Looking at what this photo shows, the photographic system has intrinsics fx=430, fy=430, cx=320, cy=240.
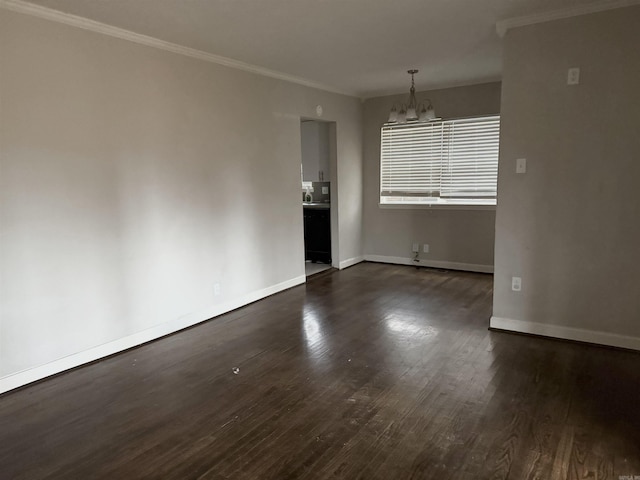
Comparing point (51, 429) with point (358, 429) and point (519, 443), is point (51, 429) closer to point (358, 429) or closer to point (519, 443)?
point (358, 429)

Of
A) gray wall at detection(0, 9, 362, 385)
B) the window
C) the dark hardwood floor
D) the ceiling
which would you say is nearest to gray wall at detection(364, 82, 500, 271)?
the window

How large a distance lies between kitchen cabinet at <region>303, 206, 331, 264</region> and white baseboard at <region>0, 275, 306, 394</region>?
5.49 feet

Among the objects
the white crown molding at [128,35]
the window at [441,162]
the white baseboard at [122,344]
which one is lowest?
the white baseboard at [122,344]

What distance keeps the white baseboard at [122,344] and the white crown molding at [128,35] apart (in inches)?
94.2

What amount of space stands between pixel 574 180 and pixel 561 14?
124 cm

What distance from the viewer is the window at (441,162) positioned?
571 cm

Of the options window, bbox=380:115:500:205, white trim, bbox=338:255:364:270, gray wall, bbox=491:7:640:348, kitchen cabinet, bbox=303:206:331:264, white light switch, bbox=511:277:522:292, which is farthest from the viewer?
kitchen cabinet, bbox=303:206:331:264

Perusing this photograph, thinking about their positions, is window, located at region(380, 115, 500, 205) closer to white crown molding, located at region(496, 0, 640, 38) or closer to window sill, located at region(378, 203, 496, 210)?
window sill, located at region(378, 203, 496, 210)

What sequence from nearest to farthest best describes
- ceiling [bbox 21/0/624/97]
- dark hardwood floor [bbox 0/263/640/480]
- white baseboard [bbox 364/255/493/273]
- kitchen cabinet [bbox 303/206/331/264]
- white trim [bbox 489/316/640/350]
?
1. dark hardwood floor [bbox 0/263/640/480]
2. ceiling [bbox 21/0/624/97]
3. white trim [bbox 489/316/640/350]
4. white baseboard [bbox 364/255/493/273]
5. kitchen cabinet [bbox 303/206/331/264]

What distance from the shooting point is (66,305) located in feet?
10.4

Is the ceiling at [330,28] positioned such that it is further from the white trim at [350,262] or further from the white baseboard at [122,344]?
the white trim at [350,262]

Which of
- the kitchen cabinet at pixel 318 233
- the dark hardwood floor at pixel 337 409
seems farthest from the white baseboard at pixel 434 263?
the dark hardwood floor at pixel 337 409

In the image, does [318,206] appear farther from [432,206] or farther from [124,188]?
[124,188]

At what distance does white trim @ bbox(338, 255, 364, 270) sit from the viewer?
20.9 ft
